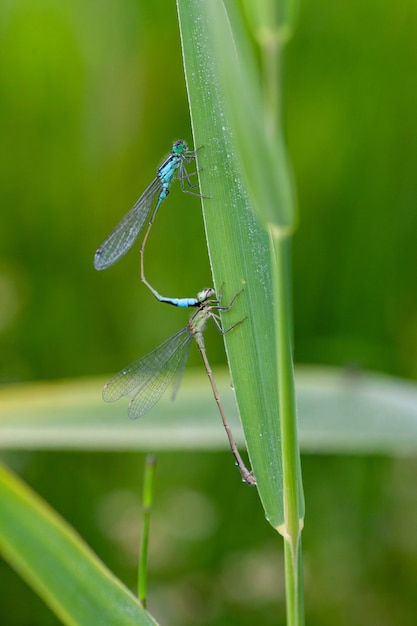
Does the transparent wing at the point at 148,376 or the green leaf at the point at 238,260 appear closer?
the green leaf at the point at 238,260

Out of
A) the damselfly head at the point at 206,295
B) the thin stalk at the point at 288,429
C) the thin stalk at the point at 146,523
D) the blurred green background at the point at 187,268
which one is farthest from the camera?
the blurred green background at the point at 187,268

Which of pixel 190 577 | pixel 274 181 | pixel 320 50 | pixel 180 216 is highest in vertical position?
pixel 320 50

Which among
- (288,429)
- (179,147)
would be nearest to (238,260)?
(288,429)

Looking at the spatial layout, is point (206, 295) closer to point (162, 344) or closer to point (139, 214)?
point (162, 344)

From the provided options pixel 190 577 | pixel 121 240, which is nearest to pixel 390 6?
pixel 121 240

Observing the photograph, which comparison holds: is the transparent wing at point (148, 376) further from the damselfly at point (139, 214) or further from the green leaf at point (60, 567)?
the green leaf at point (60, 567)

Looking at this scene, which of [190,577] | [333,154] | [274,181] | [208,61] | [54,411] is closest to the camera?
[274,181]

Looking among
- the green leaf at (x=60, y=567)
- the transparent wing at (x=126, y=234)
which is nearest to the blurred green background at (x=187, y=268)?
the transparent wing at (x=126, y=234)

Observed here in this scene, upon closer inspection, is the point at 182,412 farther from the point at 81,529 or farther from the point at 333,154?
the point at 333,154
